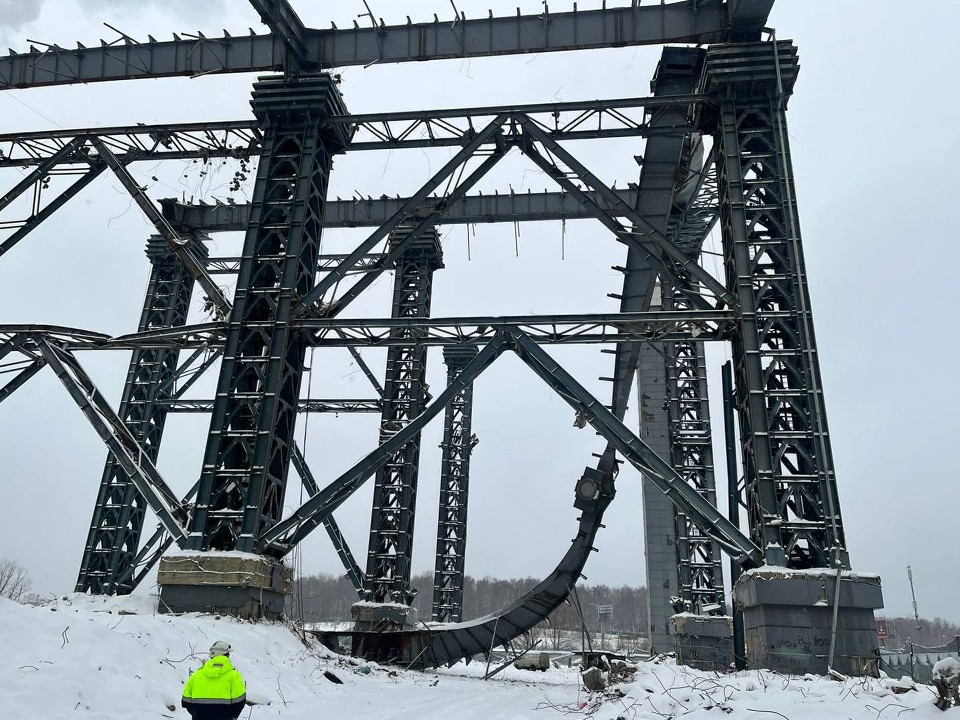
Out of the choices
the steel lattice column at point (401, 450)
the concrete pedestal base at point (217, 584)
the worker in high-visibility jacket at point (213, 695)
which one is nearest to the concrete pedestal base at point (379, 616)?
the steel lattice column at point (401, 450)

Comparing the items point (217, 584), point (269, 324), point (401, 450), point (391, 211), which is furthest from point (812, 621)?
point (391, 211)

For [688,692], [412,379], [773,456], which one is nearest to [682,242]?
[412,379]

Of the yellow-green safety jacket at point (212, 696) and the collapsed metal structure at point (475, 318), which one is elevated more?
the collapsed metal structure at point (475, 318)

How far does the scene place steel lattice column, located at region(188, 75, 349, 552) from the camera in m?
15.9

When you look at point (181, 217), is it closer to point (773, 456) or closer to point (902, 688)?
point (773, 456)

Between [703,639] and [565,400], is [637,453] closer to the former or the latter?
[565,400]

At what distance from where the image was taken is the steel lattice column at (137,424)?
23219mm

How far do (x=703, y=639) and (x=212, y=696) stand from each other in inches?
746

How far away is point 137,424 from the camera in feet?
82.2

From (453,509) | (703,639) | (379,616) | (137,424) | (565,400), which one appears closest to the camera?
(565,400)

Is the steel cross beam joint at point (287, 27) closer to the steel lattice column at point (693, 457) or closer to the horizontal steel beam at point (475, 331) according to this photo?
the horizontal steel beam at point (475, 331)

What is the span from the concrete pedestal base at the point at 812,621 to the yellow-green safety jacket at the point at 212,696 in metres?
9.74

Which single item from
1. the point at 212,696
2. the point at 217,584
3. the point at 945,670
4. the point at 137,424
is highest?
the point at 137,424

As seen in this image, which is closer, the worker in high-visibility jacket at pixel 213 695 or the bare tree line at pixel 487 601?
the worker in high-visibility jacket at pixel 213 695
